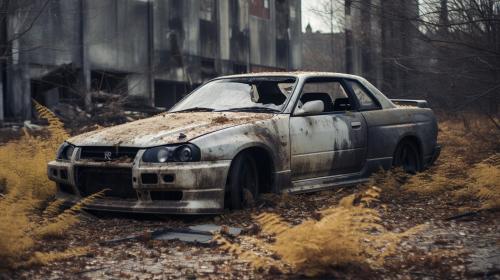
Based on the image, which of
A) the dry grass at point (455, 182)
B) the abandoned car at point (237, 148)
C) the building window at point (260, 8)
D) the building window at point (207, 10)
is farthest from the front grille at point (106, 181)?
the building window at point (260, 8)

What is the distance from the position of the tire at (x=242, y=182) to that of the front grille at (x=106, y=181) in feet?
2.88

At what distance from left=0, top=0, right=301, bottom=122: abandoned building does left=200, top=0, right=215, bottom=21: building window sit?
0.04 metres

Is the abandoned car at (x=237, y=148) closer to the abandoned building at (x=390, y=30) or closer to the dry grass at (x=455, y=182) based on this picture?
the dry grass at (x=455, y=182)

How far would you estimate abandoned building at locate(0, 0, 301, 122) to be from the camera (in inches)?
823

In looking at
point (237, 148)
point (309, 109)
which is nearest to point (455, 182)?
point (309, 109)

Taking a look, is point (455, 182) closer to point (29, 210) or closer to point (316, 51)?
point (29, 210)

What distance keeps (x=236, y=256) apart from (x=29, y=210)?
2675mm

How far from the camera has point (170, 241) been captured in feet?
18.0

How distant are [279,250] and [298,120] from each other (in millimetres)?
3047

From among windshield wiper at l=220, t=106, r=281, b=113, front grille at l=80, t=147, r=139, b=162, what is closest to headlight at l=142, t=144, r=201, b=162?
front grille at l=80, t=147, r=139, b=162

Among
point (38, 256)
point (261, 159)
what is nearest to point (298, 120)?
point (261, 159)

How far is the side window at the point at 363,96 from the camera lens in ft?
27.5

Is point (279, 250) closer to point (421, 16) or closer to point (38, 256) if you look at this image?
Result: point (38, 256)

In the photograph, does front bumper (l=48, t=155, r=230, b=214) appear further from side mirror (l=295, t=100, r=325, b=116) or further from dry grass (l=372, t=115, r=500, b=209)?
dry grass (l=372, t=115, r=500, b=209)
